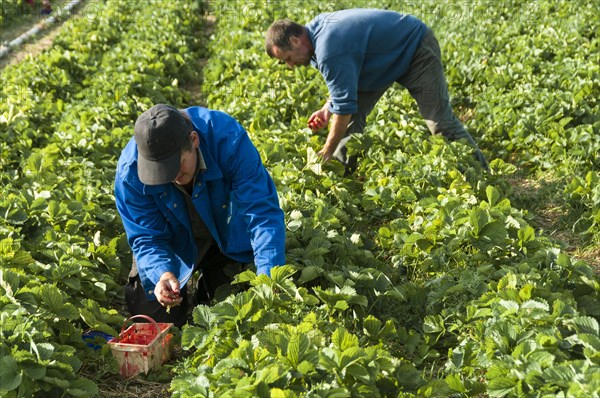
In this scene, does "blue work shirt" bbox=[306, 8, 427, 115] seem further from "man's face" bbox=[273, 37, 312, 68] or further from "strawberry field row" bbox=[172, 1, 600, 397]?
"strawberry field row" bbox=[172, 1, 600, 397]

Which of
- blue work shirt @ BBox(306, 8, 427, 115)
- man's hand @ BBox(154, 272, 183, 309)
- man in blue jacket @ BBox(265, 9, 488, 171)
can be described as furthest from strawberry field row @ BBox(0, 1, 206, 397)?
blue work shirt @ BBox(306, 8, 427, 115)

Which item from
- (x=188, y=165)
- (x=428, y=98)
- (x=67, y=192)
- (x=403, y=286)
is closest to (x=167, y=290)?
(x=188, y=165)

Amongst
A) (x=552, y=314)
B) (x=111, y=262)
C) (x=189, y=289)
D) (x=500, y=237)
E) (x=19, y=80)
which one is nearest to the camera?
(x=552, y=314)

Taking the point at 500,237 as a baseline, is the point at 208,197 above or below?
above

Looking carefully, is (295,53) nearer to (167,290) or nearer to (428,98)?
(428,98)

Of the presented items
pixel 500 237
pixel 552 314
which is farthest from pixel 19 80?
pixel 552 314

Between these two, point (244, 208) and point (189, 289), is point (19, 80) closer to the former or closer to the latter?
point (189, 289)

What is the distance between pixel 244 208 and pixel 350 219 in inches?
58.5

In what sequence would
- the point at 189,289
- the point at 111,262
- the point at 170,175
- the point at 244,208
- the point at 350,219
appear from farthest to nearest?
the point at 350,219 → the point at 189,289 → the point at 111,262 → the point at 244,208 → the point at 170,175

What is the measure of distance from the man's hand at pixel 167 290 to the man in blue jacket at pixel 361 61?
208 cm

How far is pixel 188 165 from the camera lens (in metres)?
3.39

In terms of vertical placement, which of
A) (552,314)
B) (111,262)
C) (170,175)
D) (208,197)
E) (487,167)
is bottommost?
(487,167)

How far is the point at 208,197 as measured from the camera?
12.0 feet

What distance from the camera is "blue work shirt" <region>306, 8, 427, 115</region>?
197 inches
